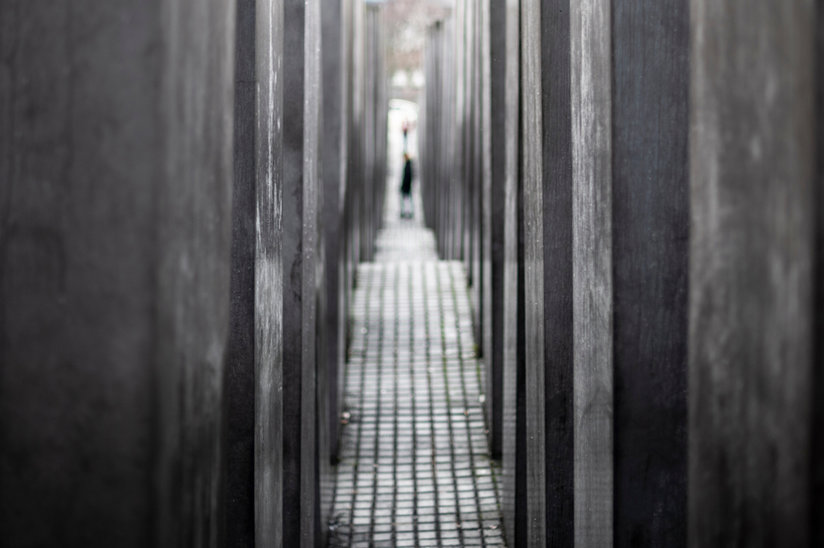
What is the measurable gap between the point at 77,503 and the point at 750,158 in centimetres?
125

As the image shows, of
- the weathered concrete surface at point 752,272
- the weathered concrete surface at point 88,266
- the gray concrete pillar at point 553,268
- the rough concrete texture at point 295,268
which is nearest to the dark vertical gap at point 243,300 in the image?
the rough concrete texture at point 295,268

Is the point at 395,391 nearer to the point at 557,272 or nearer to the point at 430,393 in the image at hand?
the point at 430,393

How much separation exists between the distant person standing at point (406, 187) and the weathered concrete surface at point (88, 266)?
1979 cm

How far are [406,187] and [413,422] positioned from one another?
13.3 metres

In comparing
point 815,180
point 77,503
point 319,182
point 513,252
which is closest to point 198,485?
point 77,503

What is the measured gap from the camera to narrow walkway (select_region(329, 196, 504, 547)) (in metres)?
7.29

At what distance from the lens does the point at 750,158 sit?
5.78 feet

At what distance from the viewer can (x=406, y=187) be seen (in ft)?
73.4

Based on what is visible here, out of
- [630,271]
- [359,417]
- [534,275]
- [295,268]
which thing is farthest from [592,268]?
[359,417]

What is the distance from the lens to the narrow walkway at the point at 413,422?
7.29m

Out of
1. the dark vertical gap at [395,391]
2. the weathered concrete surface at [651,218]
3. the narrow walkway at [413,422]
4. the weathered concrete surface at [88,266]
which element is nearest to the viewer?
the weathered concrete surface at [88,266]

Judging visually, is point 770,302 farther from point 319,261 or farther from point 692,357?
point 319,261

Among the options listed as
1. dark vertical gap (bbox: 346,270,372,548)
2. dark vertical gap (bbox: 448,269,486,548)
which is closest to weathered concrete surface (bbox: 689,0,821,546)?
dark vertical gap (bbox: 448,269,486,548)

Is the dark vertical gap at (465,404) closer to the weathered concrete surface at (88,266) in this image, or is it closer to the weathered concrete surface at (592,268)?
the weathered concrete surface at (592,268)
